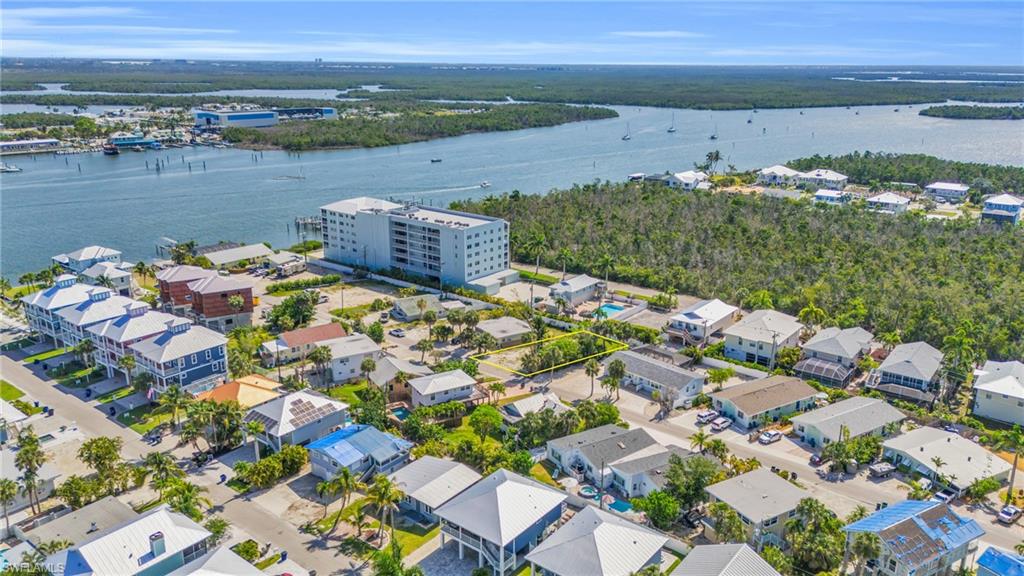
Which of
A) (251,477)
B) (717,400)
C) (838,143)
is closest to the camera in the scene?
(251,477)

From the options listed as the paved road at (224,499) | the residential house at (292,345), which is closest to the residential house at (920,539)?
the paved road at (224,499)

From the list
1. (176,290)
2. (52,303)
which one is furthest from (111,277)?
(52,303)

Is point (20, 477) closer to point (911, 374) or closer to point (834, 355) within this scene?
point (834, 355)

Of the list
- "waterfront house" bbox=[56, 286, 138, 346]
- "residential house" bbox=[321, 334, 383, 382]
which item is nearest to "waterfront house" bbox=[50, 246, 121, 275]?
"waterfront house" bbox=[56, 286, 138, 346]

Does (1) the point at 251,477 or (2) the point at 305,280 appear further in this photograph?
(2) the point at 305,280

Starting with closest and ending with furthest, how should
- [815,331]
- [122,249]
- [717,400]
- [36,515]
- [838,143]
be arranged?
[36,515], [717,400], [815,331], [122,249], [838,143]

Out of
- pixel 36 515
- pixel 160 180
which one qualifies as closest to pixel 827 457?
pixel 36 515

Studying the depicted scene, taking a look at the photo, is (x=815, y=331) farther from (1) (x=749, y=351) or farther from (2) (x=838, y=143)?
(2) (x=838, y=143)
